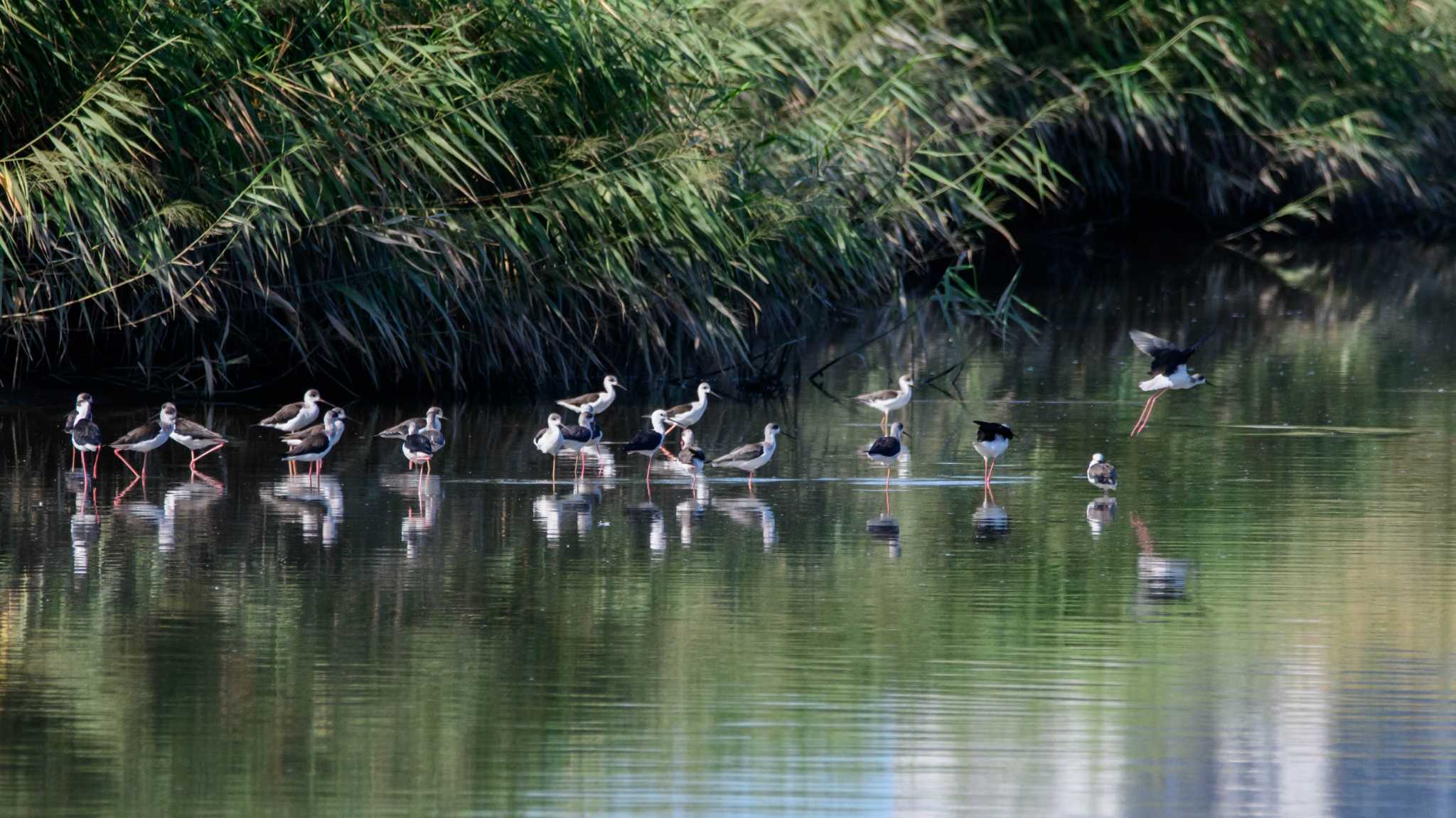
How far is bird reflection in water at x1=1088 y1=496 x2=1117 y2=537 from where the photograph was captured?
466 inches

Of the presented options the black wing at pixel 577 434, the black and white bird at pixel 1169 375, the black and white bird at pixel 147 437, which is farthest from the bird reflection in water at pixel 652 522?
the black and white bird at pixel 1169 375

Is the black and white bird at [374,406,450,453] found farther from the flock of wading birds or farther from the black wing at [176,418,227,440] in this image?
the black wing at [176,418,227,440]

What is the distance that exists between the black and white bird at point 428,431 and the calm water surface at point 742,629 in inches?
5.8

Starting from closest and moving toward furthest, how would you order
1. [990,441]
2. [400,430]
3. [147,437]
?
[990,441] → [147,437] → [400,430]

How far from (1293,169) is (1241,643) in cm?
2780

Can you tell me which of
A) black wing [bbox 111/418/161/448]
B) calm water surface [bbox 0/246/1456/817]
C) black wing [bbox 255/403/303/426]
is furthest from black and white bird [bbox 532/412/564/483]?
black wing [bbox 111/418/161/448]

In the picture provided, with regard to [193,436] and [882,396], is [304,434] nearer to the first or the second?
[193,436]

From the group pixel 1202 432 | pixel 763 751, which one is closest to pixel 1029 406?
pixel 1202 432

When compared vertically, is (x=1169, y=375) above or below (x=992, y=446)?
above

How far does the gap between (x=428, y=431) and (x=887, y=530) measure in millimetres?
3756

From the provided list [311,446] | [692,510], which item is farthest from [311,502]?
[692,510]

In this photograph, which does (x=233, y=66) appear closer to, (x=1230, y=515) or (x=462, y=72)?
(x=462, y=72)

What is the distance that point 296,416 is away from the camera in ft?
50.4

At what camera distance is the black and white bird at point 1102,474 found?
42.4 feet
